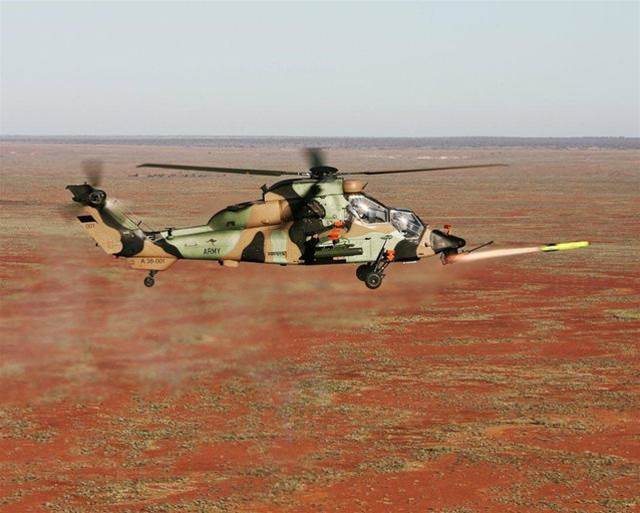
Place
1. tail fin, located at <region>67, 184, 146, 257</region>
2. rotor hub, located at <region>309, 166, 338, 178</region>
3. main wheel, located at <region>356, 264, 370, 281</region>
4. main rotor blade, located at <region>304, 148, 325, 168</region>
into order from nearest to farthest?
main rotor blade, located at <region>304, 148, 325, 168</region>, tail fin, located at <region>67, 184, 146, 257</region>, rotor hub, located at <region>309, 166, 338, 178</region>, main wheel, located at <region>356, 264, 370, 281</region>

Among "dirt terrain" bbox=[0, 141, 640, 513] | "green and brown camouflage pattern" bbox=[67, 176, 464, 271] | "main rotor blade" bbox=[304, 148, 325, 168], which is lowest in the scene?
"dirt terrain" bbox=[0, 141, 640, 513]

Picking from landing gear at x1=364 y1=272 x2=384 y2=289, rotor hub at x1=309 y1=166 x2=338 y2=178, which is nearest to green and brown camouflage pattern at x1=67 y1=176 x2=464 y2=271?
rotor hub at x1=309 y1=166 x2=338 y2=178

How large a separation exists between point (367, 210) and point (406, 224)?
5.32 ft

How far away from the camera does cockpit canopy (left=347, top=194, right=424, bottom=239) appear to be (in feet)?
101

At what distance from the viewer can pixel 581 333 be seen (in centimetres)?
4019

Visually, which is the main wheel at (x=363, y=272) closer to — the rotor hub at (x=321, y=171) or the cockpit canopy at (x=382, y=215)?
the cockpit canopy at (x=382, y=215)

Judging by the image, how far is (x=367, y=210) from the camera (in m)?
30.9

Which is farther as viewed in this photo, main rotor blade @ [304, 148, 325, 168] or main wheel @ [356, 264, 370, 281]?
main wheel @ [356, 264, 370, 281]

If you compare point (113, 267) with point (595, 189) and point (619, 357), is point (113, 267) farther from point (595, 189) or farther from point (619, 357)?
point (595, 189)

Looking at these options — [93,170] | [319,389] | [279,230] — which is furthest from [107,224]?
[319,389]

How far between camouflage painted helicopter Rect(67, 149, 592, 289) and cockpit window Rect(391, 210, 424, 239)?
1.22ft

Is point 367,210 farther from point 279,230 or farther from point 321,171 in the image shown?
point 279,230

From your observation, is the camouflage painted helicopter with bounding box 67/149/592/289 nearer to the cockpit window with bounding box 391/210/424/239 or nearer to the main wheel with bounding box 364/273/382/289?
the main wheel with bounding box 364/273/382/289

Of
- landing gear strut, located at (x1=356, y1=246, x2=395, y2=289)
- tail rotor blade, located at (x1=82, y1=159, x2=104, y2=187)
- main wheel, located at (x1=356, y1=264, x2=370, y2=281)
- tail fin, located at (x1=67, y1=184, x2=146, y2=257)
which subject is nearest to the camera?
tail rotor blade, located at (x1=82, y1=159, x2=104, y2=187)
